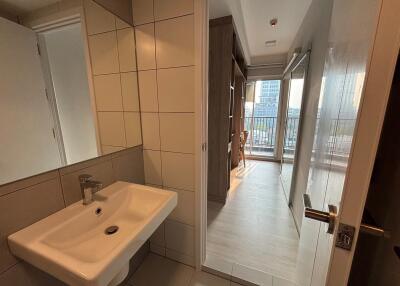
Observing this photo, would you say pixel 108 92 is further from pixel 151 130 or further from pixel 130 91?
pixel 151 130

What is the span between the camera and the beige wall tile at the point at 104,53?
113 cm

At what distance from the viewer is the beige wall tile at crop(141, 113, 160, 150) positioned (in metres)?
1.33

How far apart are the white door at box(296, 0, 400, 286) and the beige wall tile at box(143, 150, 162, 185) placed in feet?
3.58

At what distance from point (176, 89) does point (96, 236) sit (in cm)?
98

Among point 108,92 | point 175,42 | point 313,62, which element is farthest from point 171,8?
point 313,62

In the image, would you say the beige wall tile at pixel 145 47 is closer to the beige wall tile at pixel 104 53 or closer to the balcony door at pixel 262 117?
the beige wall tile at pixel 104 53

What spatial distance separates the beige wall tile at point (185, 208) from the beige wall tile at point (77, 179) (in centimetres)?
50

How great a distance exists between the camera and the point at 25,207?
75cm

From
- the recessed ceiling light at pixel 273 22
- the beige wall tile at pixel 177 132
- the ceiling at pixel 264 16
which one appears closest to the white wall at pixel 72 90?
the beige wall tile at pixel 177 132

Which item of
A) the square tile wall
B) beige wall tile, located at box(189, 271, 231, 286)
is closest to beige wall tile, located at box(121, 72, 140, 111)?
the square tile wall

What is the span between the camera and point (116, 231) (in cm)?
Answer: 94

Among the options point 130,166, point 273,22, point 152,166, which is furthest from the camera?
point 273,22

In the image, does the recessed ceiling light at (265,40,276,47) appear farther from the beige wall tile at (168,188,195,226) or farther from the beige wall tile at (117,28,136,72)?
the beige wall tile at (168,188,195,226)

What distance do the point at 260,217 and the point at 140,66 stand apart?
2119 mm
